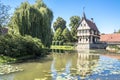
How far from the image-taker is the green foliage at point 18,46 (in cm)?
1967

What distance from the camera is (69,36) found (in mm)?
60469

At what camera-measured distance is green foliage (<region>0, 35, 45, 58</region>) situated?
19672 mm

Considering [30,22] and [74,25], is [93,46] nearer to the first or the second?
[74,25]

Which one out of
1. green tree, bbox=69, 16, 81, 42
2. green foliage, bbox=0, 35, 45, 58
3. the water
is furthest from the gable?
the water

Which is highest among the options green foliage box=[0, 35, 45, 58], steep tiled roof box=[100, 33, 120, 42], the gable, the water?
the gable

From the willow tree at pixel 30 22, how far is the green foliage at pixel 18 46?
3117mm

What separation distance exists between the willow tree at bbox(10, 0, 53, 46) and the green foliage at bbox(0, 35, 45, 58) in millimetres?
3117

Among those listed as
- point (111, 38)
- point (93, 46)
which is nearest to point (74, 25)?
point (93, 46)

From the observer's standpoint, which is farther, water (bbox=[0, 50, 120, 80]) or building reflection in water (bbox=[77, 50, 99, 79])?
building reflection in water (bbox=[77, 50, 99, 79])

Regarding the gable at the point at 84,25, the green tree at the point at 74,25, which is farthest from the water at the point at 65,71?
the green tree at the point at 74,25

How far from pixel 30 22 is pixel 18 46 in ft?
21.0

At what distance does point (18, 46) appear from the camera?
67.2 ft

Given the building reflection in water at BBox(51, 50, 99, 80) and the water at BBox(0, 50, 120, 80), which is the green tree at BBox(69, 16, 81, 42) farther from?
the water at BBox(0, 50, 120, 80)

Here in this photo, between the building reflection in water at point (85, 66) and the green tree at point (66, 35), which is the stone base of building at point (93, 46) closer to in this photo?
the green tree at point (66, 35)
